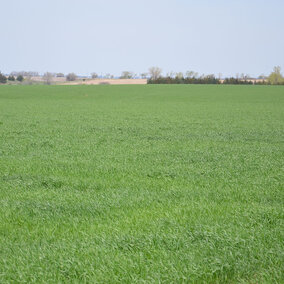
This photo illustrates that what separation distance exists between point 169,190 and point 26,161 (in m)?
4.69

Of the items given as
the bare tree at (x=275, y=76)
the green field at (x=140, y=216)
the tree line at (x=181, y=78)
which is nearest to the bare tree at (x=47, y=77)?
the tree line at (x=181, y=78)

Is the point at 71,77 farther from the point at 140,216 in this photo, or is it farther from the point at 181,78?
the point at 140,216

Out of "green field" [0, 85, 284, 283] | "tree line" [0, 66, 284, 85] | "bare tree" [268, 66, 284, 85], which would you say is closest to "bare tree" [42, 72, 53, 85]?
"tree line" [0, 66, 284, 85]

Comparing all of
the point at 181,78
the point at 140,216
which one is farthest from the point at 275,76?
the point at 140,216

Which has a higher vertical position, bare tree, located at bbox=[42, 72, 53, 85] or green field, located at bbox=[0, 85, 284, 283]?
bare tree, located at bbox=[42, 72, 53, 85]

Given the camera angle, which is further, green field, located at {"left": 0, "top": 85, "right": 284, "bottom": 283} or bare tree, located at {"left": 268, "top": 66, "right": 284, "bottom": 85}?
bare tree, located at {"left": 268, "top": 66, "right": 284, "bottom": 85}

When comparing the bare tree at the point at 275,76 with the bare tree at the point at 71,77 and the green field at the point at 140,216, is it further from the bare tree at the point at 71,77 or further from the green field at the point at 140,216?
the green field at the point at 140,216

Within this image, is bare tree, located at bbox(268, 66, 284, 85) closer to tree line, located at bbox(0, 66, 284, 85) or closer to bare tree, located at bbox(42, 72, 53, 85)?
tree line, located at bbox(0, 66, 284, 85)

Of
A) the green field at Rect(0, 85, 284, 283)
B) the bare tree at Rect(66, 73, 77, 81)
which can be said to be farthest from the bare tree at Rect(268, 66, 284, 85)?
A: the green field at Rect(0, 85, 284, 283)

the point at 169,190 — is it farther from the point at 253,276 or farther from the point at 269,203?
the point at 253,276

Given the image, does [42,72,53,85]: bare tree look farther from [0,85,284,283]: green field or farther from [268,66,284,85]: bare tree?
[0,85,284,283]: green field

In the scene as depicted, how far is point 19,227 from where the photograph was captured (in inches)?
236

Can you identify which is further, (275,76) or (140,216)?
(275,76)

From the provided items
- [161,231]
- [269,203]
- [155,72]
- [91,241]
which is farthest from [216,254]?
[155,72]
